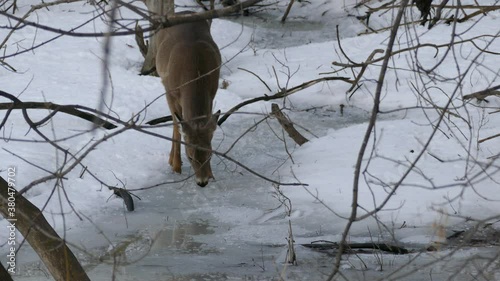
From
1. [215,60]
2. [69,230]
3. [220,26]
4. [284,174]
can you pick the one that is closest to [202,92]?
[215,60]

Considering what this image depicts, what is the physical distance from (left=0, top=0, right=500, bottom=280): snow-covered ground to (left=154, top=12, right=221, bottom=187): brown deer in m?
0.26

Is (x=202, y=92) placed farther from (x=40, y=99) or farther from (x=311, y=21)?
(x=311, y=21)

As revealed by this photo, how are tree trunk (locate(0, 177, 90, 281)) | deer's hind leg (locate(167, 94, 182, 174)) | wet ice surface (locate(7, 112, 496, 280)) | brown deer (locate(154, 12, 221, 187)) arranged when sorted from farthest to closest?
deer's hind leg (locate(167, 94, 182, 174)) < brown deer (locate(154, 12, 221, 187)) < wet ice surface (locate(7, 112, 496, 280)) < tree trunk (locate(0, 177, 90, 281))

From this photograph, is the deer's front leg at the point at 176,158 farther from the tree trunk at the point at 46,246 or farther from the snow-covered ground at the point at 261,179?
the tree trunk at the point at 46,246

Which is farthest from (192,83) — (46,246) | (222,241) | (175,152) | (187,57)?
(46,246)

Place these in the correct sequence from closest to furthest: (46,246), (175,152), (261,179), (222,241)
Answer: (46,246) → (222,241) → (261,179) → (175,152)

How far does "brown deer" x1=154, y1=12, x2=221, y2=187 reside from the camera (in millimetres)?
7492

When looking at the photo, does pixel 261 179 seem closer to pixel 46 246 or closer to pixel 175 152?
pixel 175 152

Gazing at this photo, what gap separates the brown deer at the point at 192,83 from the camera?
7.49 metres

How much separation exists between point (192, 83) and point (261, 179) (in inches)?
41.2

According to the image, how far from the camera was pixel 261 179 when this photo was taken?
25.2 feet

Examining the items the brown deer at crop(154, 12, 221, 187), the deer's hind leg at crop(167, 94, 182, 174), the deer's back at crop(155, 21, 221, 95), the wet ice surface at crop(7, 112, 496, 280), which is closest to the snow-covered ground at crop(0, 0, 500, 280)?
the wet ice surface at crop(7, 112, 496, 280)

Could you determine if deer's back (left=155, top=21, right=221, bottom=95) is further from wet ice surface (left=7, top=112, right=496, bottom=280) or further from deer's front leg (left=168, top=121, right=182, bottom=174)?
wet ice surface (left=7, top=112, right=496, bottom=280)

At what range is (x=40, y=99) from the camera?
8.98 metres
